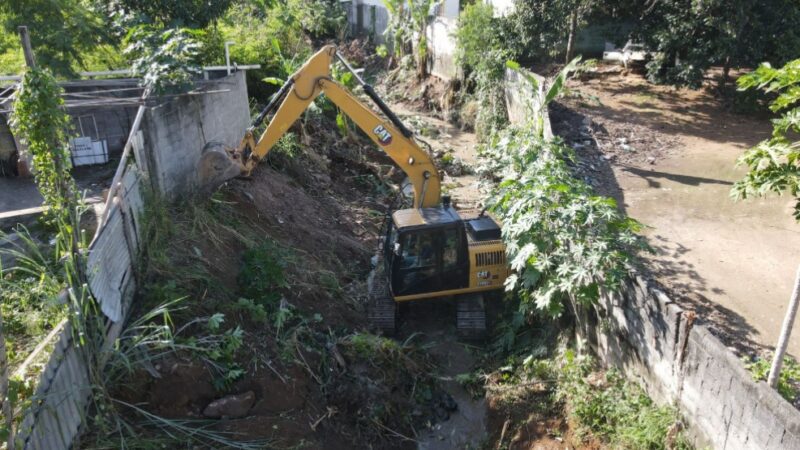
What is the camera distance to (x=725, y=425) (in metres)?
4.98

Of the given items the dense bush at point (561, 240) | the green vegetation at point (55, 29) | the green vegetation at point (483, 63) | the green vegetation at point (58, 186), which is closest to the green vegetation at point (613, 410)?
the dense bush at point (561, 240)

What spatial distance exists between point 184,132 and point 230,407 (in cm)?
490

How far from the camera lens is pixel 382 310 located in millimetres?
8125

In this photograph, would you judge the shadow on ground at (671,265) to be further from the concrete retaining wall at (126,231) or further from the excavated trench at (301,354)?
the concrete retaining wall at (126,231)

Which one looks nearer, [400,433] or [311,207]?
[400,433]

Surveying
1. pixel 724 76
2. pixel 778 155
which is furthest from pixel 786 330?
pixel 724 76

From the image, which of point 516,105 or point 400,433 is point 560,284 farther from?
point 516,105

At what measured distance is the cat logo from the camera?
29.4 feet

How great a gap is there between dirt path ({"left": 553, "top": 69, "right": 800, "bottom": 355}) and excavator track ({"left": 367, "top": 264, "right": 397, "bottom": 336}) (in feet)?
11.7

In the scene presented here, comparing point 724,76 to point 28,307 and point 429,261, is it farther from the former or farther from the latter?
point 28,307

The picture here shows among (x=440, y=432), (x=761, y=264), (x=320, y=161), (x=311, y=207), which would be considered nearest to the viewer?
(x=440, y=432)

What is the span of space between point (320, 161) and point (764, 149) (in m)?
9.55

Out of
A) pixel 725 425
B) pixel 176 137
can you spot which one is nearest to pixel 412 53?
pixel 176 137

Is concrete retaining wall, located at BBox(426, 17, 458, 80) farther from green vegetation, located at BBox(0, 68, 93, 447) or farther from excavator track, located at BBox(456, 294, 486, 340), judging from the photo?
green vegetation, located at BBox(0, 68, 93, 447)
